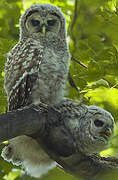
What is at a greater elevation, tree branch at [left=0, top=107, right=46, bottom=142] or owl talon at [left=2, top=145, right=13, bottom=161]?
tree branch at [left=0, top=107, right=46, bottom=142]

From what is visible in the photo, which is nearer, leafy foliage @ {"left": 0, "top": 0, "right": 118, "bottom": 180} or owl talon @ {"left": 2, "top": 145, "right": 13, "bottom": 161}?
leafy foliage @ {"left": 0, "top": 0, "right": 118, "bottom": 180}

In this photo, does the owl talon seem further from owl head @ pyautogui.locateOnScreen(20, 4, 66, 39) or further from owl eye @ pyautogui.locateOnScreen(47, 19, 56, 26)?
owl eye @ pyautogui.locateOnScreen(47, 19, 56, 26)

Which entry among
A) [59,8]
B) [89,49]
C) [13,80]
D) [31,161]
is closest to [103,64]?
[89,49]

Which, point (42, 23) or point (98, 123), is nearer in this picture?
point (98, 123)

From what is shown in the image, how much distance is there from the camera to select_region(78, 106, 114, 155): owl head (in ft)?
8.97

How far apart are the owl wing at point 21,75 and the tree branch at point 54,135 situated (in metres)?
0.44

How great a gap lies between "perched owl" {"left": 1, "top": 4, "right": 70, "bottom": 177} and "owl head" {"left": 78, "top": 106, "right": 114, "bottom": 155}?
14.2 inches

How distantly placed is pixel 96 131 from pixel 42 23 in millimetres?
1300

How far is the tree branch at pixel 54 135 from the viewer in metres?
1.71

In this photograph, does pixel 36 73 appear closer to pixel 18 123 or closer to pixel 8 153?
pixel 8 153

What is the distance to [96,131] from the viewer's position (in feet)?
9.19

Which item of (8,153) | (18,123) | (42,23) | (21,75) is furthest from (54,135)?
(42,23)

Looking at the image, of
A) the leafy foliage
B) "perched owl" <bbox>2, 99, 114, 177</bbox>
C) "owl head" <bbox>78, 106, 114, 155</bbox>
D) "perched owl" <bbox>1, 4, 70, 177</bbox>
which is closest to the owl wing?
"perched owl" <bbox>1, 4, 70, 177</bbox>

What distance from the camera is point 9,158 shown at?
282 cm
